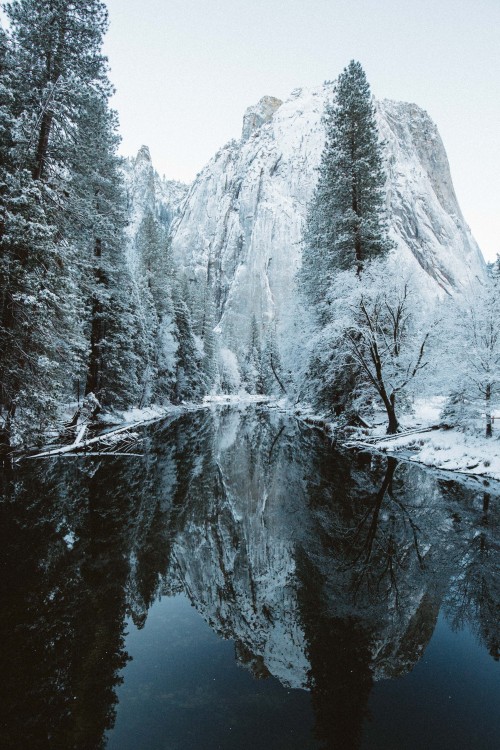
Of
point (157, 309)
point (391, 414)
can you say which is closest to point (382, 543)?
point (391, 414)

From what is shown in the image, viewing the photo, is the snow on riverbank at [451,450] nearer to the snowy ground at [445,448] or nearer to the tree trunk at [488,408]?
the snowy ground at [445,448]

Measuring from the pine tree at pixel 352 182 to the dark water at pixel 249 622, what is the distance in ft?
52.8

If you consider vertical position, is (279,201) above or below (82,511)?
above

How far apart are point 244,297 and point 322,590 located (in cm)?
15568

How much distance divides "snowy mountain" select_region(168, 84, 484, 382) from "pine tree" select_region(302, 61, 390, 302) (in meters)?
94.2

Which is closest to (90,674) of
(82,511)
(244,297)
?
(82,511)

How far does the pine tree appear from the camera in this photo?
2231 cm

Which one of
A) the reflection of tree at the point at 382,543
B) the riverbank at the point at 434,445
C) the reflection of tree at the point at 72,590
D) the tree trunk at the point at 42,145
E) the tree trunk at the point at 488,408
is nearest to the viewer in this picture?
the reflection of tree at the point at 72,590

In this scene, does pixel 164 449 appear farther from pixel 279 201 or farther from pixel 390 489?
pixel 279 201

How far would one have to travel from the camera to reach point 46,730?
11.5ft

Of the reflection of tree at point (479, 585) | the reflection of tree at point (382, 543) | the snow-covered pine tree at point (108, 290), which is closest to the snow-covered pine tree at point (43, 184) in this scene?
the snow-covered pine tree at point (108, 290)

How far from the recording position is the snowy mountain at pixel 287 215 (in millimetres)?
139000

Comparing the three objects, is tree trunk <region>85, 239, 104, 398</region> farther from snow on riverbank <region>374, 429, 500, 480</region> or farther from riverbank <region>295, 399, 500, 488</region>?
snow on riverbank <region>374, 429, 500, 480</region>

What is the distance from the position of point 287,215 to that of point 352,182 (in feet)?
479
